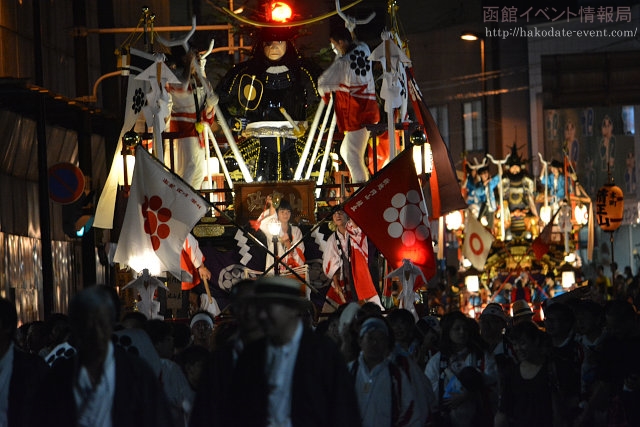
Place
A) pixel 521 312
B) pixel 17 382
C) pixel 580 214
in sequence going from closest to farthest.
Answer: pixel 17 382
pixel 521 312
pixel 580 214

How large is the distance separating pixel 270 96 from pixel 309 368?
13762mm

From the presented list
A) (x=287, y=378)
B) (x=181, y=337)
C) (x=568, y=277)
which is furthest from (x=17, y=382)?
(x=568, y=277)

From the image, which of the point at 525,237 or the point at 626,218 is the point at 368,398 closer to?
the point at 525,237

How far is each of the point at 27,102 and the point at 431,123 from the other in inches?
318

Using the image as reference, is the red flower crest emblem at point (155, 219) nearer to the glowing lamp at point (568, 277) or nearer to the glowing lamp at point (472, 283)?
the glowing lamp at point (472, 283)

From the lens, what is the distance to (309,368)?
659 cm

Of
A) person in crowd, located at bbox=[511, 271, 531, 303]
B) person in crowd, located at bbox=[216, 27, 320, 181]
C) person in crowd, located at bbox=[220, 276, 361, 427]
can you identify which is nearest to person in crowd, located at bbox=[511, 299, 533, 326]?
person in crowd, located at bbox=[216, 27, 320, 181]

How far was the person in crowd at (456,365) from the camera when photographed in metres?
9.98

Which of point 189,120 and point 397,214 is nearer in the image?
point 397,214

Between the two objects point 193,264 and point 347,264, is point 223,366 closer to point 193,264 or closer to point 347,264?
point 347,264

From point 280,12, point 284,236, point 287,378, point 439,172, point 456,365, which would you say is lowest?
point 456,365

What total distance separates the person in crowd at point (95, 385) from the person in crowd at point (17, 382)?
1.34 ft

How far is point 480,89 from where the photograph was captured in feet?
161

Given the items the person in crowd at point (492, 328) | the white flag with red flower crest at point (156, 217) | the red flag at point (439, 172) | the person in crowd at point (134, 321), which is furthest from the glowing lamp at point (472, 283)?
the person in crowd at point (134, 321)
